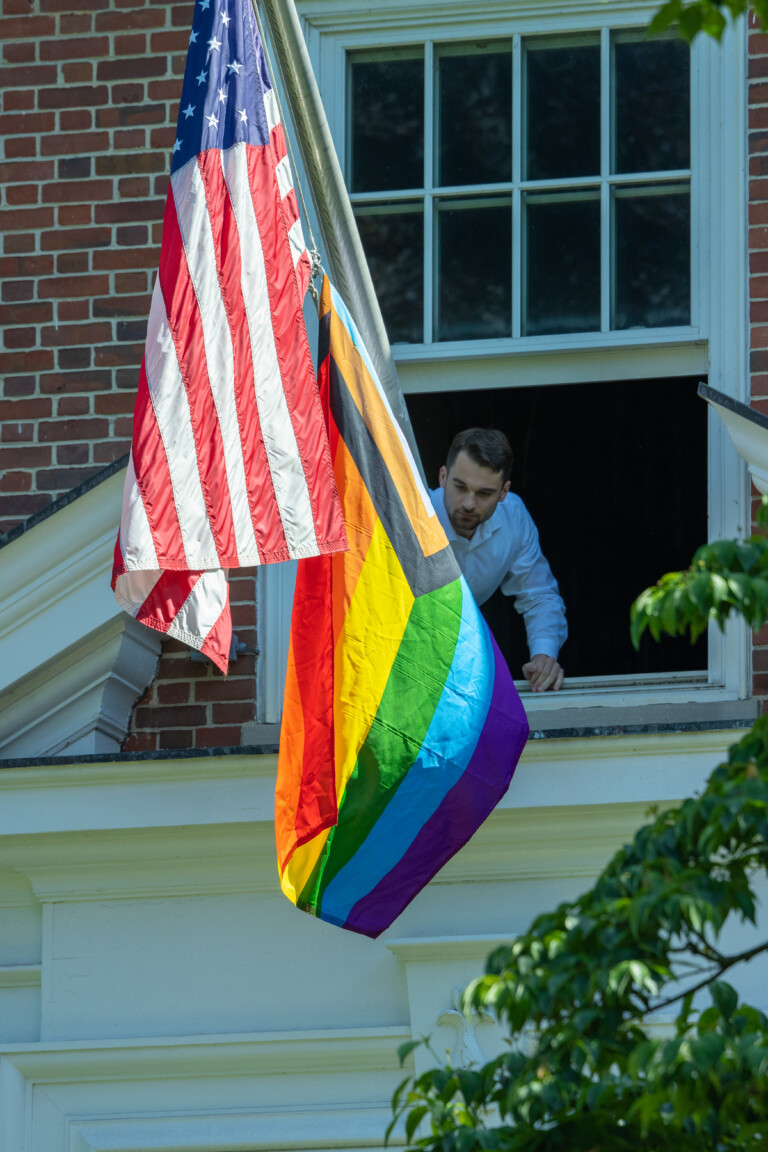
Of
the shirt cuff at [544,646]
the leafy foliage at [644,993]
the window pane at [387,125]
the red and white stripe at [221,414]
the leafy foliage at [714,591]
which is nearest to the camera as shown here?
the leafy foliage at [644,993]

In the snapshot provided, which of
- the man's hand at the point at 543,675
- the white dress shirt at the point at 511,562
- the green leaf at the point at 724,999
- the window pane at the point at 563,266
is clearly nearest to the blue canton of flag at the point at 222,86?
the window pane at the point at 563,266

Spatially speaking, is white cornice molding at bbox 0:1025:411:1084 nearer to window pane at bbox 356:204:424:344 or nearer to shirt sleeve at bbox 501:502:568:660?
shirt sleeve at bbox 501:502:568:660

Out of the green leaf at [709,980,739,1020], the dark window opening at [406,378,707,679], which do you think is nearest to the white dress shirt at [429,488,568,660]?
the dark window opening at [406,378,707,679]

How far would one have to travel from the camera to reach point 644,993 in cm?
386

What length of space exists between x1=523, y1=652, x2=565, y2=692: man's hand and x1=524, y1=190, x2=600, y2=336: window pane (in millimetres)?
1177

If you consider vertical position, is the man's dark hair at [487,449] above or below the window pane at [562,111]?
below

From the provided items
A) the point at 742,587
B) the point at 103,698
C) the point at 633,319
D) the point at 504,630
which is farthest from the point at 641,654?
the point at 742,587

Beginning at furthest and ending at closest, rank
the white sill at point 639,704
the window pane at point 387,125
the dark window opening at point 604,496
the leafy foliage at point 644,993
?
the dark window opening at point 604,496 < the window pane at point 387,125 < the white sill at point 639,704 < the leafy foliage at point 644,993

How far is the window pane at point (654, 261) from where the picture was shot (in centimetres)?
688

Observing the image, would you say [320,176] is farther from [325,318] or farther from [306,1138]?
[306,1138]

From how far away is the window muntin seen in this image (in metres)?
6.92

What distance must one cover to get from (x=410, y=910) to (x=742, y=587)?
8.59ft

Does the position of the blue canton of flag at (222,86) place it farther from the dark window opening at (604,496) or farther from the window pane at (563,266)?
the dark window opening at (604,496)

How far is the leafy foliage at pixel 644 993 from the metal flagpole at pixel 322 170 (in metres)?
2.38
